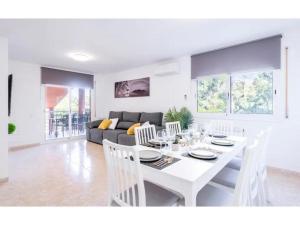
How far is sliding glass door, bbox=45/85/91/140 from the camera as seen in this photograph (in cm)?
536

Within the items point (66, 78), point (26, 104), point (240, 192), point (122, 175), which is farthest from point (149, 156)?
point (66, 78)

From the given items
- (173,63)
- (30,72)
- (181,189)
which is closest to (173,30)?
(173,63)

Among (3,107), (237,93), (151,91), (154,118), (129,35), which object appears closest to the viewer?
(3,107)

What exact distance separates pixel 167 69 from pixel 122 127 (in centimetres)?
219

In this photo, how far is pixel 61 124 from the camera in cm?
559

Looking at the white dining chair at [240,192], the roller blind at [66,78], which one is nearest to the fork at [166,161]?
the white dining chair at [240,192]

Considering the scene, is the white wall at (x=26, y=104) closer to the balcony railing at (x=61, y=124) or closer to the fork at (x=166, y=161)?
the balcony railing at (x=61, y=124)

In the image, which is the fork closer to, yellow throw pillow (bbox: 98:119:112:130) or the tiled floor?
the tiled floor

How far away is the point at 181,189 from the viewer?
1.08 meters

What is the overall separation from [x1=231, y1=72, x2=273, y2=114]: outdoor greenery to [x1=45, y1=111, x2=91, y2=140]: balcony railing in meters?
5.19

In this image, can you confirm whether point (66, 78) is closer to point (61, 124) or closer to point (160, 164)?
point (61, 124)

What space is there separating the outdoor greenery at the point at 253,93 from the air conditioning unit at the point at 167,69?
1346 millimetres

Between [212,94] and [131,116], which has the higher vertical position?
[212,94]
